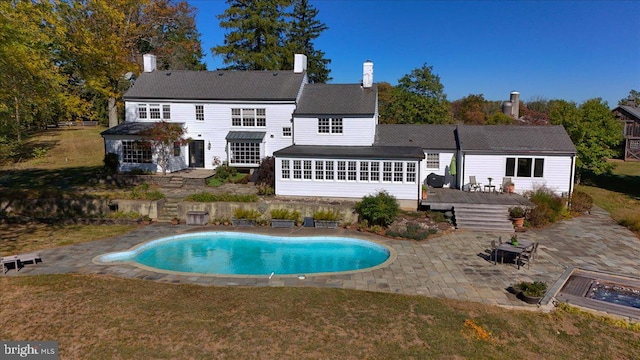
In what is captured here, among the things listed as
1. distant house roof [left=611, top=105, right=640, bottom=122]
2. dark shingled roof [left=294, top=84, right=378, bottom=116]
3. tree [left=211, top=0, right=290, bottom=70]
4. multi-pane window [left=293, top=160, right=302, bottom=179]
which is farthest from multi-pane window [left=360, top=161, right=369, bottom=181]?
distant house roof [left=611, top=105, right=640, bottom=122]

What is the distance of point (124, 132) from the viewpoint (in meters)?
28.6

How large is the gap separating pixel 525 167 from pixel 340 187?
11943 millimetres

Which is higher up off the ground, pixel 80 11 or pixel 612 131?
pixel 80 11

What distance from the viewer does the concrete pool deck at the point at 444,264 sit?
1273cm

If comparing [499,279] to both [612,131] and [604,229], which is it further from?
[612,131]

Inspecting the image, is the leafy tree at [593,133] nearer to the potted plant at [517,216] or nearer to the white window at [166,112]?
the potted plant at [517,216]

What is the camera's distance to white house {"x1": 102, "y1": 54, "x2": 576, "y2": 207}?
23.2 metres

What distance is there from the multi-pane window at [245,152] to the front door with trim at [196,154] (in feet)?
10.2

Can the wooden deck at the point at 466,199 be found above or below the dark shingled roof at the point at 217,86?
below

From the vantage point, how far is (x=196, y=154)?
1249 inches

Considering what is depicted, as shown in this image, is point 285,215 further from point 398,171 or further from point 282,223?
point 398,171

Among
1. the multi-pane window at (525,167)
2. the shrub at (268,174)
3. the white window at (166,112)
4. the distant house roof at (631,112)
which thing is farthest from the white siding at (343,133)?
the distant house roof at (631,112)

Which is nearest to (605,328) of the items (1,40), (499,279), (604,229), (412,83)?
(499,279)

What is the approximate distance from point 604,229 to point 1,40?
29.6 meters
